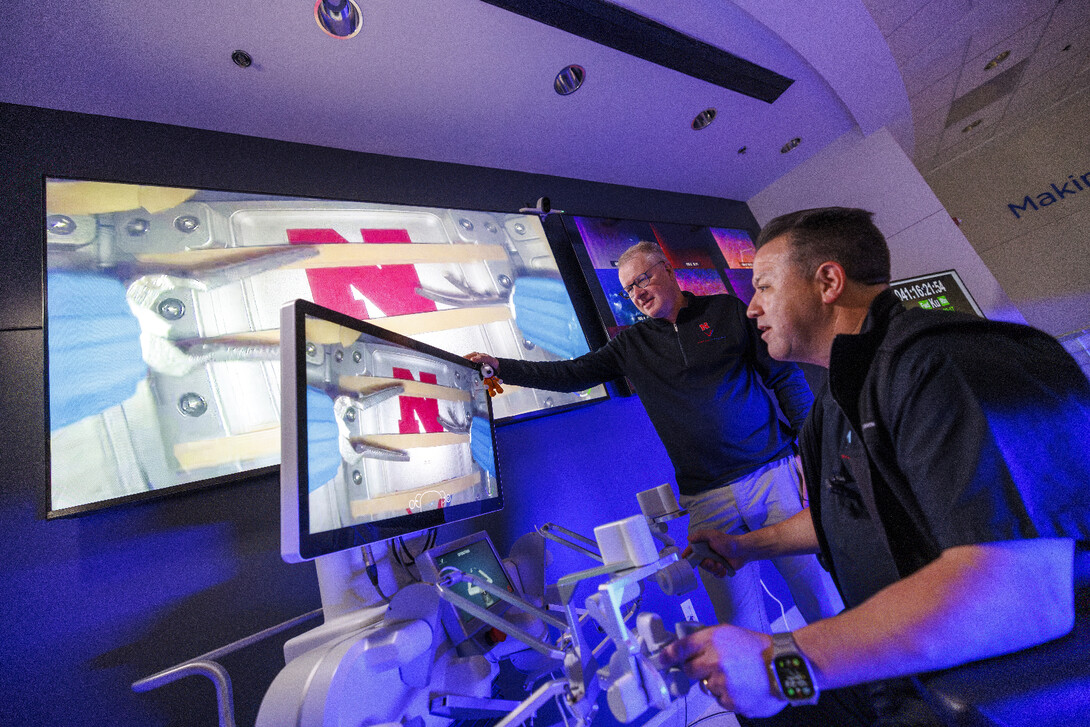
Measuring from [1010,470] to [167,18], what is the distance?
2.68 metres

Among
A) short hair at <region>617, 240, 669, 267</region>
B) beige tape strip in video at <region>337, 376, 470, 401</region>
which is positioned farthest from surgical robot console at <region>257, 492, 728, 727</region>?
short hair at <region>617, 240, 669, 267</region>

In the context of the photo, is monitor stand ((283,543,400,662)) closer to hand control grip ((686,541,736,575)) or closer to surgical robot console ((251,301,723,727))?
surgical robot console ((251,301,723,727))

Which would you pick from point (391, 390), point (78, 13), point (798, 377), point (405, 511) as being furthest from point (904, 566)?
point (78, 13)

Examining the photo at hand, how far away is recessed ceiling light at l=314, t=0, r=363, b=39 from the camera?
1.84m

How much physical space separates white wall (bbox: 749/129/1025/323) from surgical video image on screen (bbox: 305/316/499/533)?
4140mm

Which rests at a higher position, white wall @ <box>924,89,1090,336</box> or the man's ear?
white wall @ <box>924,89,1090,336</box>

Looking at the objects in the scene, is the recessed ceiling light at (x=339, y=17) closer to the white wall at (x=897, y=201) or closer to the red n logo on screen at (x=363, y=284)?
the red n logo on screen at (x=363, y=284)

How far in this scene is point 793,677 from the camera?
2.13ft

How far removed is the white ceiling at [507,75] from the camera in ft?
5.85

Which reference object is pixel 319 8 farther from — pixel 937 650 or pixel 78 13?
pixel 937 650

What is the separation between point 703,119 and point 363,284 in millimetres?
2600

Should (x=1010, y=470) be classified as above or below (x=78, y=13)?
below

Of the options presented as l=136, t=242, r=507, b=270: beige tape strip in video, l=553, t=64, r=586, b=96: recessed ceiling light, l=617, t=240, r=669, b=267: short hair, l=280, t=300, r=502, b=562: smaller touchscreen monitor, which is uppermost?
l=553, t=64, r=586, b=96: recessed ceiling light

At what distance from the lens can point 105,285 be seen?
156 centimetres
